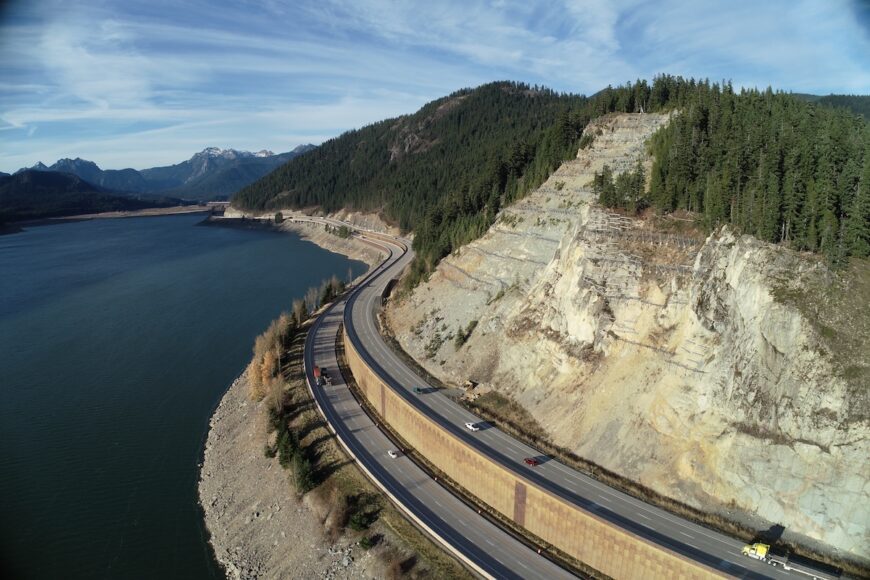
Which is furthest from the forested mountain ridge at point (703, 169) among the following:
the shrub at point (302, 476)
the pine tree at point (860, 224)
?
the shrub at point (302, 476)

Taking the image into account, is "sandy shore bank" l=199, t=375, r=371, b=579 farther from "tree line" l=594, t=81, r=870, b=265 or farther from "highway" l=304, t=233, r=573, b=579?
"tree line" l=594, t=81, r=870, b=265

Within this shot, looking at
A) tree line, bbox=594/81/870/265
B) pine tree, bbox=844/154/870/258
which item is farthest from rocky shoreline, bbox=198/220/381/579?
pine tree, bbox=844/154/870/258

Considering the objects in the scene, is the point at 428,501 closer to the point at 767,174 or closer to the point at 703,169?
the point at 767,174

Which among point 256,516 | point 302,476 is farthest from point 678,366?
point 256,516

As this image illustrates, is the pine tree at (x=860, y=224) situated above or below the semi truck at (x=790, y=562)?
above

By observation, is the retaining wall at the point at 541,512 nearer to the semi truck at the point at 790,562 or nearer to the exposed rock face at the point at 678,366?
the semi truck at the point at 790,562

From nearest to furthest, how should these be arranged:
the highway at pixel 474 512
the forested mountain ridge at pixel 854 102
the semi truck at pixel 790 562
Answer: the semi truck at pixel 790 562, the highway at pixel 474 512, the forested mountain ridge at pixel 854 102
